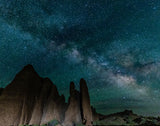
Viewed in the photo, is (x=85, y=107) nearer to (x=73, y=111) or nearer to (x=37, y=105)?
(x=73, y=111)

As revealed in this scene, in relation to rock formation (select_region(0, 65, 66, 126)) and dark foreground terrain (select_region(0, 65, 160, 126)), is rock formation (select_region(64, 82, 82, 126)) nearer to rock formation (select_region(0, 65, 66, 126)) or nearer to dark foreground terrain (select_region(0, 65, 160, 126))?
dark foreground terrain (select_region(0, 65, 160, 126))

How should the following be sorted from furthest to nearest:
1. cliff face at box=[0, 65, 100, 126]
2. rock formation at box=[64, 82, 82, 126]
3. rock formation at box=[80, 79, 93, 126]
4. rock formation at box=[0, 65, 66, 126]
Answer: rock formation at box=[80, 79, 93, 126]
rock formation at box=[64, 82, 82, 126]
cliff face at box=[0, 65, 100, 126]
rock formation at box=[0, 65, 66, 126]

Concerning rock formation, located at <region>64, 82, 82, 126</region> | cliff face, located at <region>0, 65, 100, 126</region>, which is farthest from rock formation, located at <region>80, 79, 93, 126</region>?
rock formation, located at <region>64, 82, 82, 126</region>

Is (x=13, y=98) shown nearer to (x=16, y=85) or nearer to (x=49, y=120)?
(x=16, y=85)

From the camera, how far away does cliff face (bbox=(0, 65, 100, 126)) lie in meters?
31.3

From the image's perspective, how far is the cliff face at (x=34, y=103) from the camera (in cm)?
3128

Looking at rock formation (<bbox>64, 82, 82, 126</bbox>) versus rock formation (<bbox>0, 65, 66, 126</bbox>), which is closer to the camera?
rock formation (<bbox>0, 65, 66, 126</bbox>)

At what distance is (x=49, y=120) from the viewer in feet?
119

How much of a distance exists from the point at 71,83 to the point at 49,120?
18083 millimetres

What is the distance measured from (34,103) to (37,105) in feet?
3.71

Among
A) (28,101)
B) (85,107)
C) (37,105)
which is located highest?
(28,101)

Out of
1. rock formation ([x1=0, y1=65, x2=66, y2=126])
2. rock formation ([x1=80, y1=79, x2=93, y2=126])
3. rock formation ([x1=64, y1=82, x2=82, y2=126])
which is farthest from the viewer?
rock formation ([x1=80, y1=79, x2=93, y2=126])

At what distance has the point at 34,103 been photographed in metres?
37.1

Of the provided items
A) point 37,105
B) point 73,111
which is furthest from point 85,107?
point 37,105
